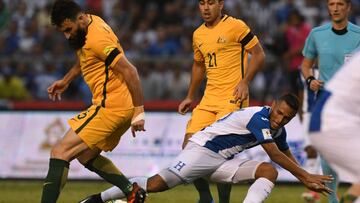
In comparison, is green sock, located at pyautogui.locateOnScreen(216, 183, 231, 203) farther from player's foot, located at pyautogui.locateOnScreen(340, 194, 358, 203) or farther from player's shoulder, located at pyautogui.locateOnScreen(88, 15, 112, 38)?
player's foot, located at pyautogui.locateOnScreen(340, 194, 358, 203)

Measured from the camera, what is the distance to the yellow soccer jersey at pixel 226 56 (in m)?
10.9

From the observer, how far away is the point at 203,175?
386 inches

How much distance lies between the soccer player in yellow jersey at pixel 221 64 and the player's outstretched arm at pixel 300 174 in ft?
4.53

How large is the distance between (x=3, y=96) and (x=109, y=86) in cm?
998

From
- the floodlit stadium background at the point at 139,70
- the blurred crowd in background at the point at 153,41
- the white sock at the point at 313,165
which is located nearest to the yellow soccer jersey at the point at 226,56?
the white sock at the point at 313,165

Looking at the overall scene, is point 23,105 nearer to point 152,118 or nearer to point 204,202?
point 152,118

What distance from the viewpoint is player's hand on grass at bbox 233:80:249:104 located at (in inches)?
416

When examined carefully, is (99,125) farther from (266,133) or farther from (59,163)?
(266,133)

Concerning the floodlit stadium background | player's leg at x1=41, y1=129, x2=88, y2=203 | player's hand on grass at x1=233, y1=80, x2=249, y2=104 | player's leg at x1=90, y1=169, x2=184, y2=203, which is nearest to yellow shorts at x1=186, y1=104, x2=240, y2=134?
player's hand on grass at x1=233, y1=80, x2=249, y2=104

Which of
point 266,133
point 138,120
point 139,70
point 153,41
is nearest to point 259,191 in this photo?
point 266,133

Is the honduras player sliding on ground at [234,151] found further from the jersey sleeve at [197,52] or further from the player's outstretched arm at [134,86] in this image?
the jersey sleeve at [197,52]

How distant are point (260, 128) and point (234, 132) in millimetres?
339

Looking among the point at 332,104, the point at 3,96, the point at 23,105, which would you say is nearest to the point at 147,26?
the point at 3,96

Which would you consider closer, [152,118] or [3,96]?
[152,118]
